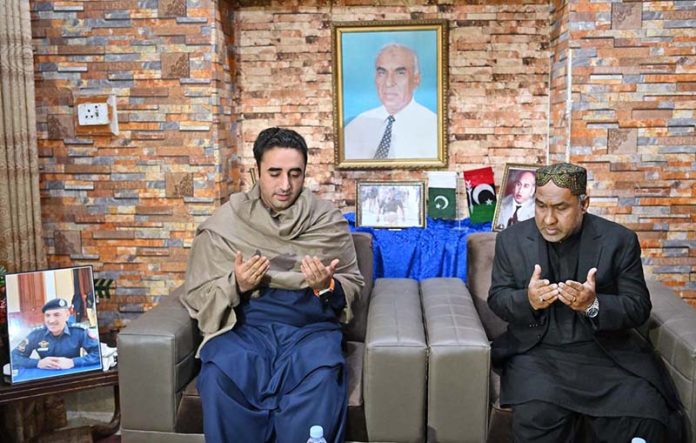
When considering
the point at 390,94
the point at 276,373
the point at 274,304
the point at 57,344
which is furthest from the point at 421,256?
the point at 57,344

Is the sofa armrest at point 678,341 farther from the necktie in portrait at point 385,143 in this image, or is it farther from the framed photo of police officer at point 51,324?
the framed photo of police officer at point 51,324

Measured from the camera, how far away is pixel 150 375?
239cm

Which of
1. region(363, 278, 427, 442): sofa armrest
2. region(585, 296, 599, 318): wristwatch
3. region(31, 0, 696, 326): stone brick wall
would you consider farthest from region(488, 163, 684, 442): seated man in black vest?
region(31, 0, 696, 326): stone brick wall

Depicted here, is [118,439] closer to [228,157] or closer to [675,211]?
[228,157]

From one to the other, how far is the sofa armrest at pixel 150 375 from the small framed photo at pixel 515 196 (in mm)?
1872

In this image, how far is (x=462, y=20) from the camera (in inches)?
150

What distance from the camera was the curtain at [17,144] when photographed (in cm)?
297


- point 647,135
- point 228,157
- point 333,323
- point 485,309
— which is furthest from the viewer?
point 228,157

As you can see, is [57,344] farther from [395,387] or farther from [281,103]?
[281,103]

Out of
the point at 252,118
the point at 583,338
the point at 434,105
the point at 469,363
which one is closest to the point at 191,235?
the point at 252,118

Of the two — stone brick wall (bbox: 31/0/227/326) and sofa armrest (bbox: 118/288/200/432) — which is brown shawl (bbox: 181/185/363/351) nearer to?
sofa armrest (bbox: 118/288/200/432)

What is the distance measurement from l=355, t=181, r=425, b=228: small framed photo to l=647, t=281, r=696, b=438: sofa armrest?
53.4 inches

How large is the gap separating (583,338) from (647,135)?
4.92 feet

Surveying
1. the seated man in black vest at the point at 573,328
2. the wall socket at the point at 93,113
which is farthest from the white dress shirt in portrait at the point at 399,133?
the seated man in black vest at the point at 573,328
